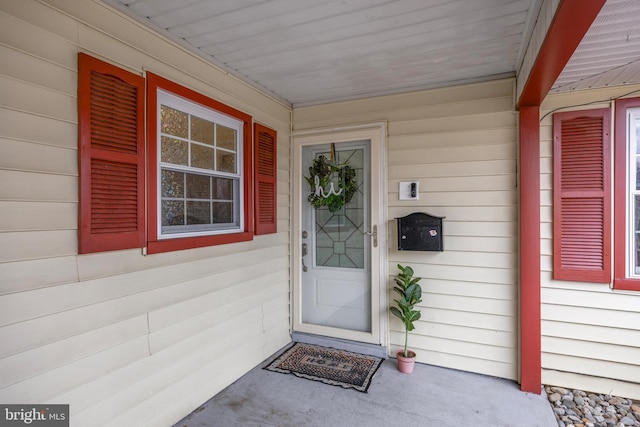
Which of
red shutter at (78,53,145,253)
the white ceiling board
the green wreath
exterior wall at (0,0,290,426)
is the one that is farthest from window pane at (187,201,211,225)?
the white ceiling board

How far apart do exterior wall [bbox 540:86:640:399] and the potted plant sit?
1.04 m

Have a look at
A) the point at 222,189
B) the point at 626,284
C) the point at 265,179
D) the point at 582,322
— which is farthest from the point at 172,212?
the point at 626,284

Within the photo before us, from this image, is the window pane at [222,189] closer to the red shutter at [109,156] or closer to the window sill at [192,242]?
the window sill at [192,242]

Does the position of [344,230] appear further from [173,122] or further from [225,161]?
[173,122]

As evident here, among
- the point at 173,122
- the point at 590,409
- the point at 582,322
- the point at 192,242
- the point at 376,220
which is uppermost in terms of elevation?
the point at 173,122

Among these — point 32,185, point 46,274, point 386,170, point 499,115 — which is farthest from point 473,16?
point 46,274

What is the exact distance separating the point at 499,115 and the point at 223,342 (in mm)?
3038

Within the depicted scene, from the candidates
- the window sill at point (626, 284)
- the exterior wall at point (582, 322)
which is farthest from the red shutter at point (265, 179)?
the window sill at point (626, 284)

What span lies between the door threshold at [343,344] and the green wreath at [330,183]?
1373mm

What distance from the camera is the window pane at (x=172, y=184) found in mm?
2277

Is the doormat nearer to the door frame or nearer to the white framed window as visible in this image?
the door frame

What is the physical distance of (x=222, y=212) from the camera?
9.23 feet

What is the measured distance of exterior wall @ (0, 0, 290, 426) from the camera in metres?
1.50

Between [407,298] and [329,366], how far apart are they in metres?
0.95
